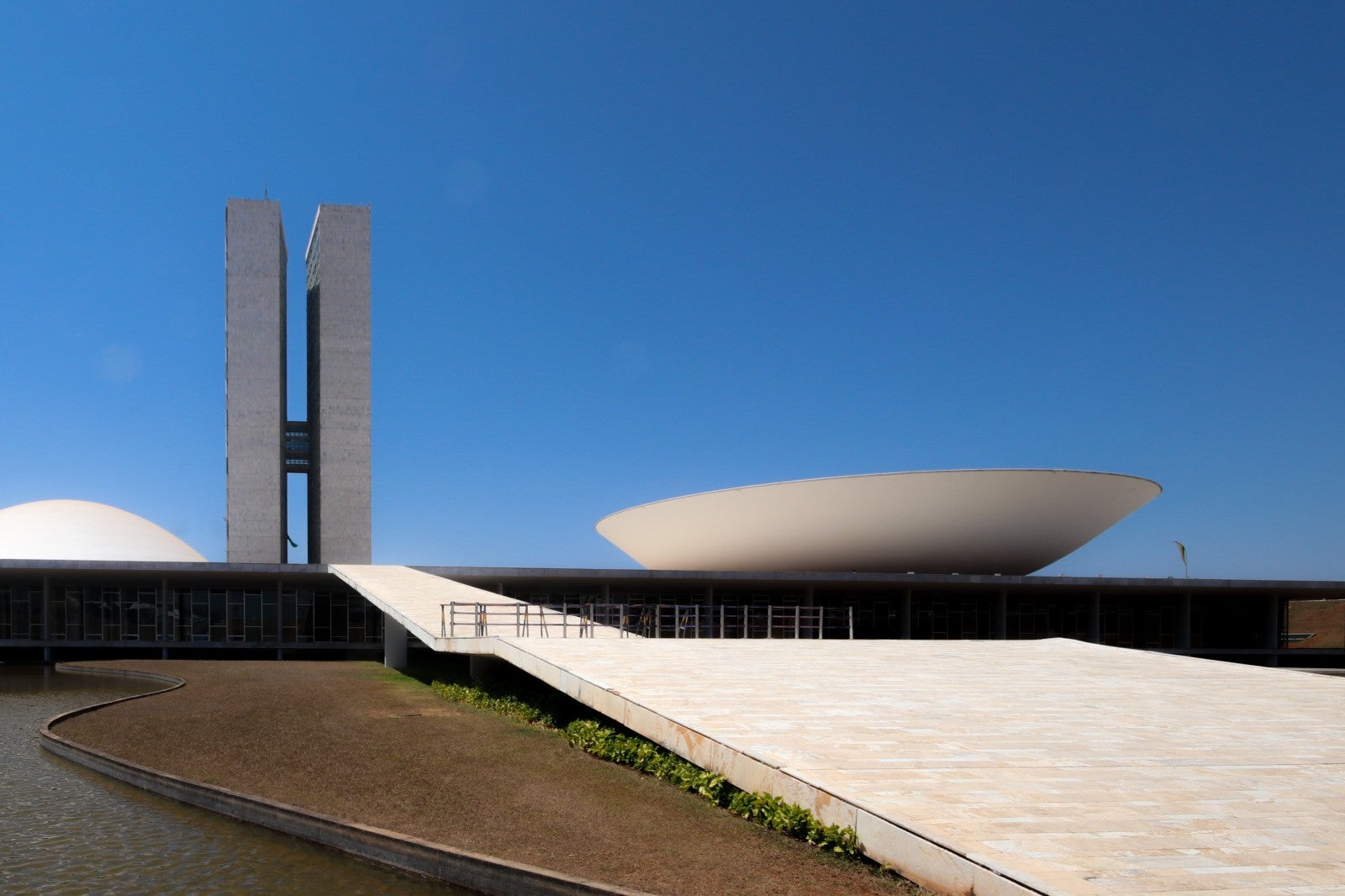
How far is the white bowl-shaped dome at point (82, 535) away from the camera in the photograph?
116ft

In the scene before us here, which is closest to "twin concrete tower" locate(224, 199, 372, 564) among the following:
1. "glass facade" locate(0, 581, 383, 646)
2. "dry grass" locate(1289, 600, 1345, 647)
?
"glass facade" locate(0, 581, 383, 646)

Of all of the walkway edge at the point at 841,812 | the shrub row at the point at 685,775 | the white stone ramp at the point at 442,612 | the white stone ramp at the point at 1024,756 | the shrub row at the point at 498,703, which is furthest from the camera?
the white stone ramp at the point at 442,612

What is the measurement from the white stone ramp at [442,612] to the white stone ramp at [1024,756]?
1.29 metres

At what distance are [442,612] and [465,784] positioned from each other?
6.13 meters

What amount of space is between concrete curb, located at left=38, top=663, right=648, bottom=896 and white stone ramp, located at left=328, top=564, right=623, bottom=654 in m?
4.91

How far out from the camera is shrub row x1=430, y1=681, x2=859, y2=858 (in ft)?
20.3

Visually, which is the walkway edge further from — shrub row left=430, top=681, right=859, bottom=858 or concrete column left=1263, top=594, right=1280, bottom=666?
concrete column left=1263, top=594, right=1280, bottom=666

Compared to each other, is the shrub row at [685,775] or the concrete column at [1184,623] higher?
the shrub row at [685,775]

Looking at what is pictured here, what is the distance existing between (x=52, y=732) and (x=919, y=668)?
10.9 m

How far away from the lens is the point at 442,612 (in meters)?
14.7

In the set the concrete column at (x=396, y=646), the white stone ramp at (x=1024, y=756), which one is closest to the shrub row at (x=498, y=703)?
the white stone ramp at (x=1024, y=756)

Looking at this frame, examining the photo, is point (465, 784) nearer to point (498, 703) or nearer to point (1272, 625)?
point (498, 703)

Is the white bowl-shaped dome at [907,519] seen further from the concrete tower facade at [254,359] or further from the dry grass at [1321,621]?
the dry grass at [1321,621]

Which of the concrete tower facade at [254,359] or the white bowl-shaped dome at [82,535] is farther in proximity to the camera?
the white bowl-shaped dome at [82,535]
